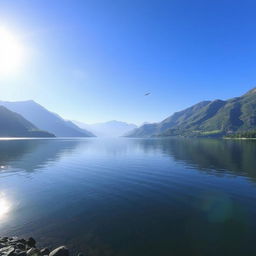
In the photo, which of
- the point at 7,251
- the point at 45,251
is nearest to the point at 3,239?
the point at 7,251

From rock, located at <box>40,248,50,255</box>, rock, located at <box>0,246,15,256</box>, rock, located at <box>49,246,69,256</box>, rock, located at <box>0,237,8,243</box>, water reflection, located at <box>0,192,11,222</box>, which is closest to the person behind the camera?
rock, located at <box>0,246,15,256</box>

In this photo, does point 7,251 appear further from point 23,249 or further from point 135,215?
point 135,215

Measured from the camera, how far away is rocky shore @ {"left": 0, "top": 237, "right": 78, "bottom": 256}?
18172mm

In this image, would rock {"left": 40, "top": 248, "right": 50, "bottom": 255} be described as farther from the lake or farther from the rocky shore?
the lake

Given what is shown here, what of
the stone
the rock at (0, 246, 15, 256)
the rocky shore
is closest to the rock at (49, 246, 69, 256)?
the rocky shore

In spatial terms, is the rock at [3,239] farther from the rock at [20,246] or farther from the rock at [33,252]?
the rock at [33,252]

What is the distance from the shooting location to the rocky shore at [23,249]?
715 inches

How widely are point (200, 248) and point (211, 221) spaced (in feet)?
25.9

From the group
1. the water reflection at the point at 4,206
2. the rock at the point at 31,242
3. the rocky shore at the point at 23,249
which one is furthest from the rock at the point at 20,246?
the water reflection at the point at 4,206

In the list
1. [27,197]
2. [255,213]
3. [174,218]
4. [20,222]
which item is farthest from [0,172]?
[255,213]

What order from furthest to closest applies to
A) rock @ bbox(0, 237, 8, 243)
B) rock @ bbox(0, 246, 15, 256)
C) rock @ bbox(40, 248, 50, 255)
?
rock @ bbox(0, 237, 8, 243)
rock @ bbox(40, 248, 50, 255)
rock @ bbox(0, 246, 15, 256)

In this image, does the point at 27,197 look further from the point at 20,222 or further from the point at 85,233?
the point at 85,233

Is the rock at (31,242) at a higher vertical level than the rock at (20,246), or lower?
lower

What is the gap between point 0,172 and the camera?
59125 mm
